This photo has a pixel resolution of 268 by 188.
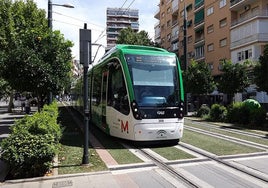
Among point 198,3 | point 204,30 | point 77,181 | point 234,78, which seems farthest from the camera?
point 198,3

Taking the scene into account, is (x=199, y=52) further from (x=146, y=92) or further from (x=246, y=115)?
(x=146, y=92)

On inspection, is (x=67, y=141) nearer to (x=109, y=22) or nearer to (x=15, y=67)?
(x=15, y=67)

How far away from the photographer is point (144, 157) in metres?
9.44

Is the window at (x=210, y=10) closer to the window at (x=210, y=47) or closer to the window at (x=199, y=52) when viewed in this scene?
the window at (x=210, y=47)

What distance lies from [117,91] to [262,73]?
10481 mm

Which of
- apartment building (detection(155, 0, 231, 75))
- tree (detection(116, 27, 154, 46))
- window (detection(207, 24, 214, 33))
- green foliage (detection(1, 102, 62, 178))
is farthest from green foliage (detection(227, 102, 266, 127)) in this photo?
tree (detection(116, 27, 154, 46))

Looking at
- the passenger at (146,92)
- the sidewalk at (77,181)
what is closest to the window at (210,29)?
the passenger at (146,92)

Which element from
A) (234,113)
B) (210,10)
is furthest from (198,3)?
(234,113)

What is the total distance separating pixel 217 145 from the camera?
11133mm

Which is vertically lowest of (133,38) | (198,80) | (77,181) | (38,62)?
(77,181)

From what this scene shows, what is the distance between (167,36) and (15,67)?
55161 mm

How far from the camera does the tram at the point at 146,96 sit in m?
10.7

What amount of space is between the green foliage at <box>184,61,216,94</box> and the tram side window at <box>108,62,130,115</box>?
17.4 metres

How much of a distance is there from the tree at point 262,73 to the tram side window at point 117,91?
10.0 m
